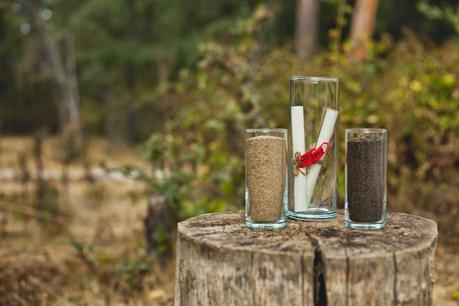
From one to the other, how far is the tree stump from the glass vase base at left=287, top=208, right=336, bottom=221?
0.20m

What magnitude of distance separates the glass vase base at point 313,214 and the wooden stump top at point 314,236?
0.09ft

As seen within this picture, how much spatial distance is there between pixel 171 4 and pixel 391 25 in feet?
21.5

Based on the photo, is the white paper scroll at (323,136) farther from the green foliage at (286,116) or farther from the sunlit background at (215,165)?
the green foliage at (286,116)

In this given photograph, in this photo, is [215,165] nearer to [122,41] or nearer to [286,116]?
[286,116]

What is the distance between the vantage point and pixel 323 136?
214cm

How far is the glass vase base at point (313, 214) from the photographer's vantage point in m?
2.19

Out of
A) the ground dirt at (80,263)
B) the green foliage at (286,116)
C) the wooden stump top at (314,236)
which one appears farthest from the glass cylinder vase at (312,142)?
the green foliage at (286,116)

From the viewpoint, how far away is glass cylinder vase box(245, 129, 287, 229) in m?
2.02

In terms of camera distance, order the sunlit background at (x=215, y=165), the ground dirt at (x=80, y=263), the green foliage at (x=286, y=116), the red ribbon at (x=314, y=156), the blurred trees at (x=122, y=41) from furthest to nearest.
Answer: the blurred trees at (x=122, y=41), the green foliage at (x=286, y=116), the sunlit background at (x=215, y=165), the ground dirt at (x=80, y=263), the red ribbon at (x=314, y=156)

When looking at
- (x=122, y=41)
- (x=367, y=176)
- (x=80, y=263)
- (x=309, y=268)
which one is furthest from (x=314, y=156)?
(x=122, y=41)

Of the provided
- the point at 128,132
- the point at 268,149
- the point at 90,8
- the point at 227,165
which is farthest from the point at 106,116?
the point at 268,149

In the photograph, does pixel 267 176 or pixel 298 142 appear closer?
pixel 267 176

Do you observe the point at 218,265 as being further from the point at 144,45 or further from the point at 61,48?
the point at 61,48

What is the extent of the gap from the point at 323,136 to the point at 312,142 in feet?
0.18
